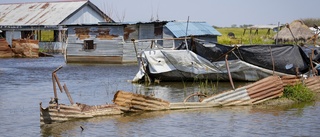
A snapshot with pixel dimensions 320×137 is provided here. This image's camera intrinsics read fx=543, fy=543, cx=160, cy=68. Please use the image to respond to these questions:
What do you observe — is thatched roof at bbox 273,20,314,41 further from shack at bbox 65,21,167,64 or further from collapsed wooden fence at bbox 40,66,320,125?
collapsed wooden fence at bbox 40,66,320,125

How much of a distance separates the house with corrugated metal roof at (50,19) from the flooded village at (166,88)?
15.8 ft

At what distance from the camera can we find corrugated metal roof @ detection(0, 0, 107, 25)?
38.8 metres

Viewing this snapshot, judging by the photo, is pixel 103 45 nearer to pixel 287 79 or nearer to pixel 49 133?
pixel 287 79

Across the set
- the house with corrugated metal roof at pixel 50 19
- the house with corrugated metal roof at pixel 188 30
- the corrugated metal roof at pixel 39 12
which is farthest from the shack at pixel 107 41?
the corrugated metal roof at pixel 39 12

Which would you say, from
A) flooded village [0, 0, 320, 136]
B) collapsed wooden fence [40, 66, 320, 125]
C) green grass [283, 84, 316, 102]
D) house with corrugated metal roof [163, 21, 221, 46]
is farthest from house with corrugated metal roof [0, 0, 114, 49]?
collapsed wooden fence [40, 66, 320, 125]

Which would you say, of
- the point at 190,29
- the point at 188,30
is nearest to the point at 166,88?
the point at 188,30

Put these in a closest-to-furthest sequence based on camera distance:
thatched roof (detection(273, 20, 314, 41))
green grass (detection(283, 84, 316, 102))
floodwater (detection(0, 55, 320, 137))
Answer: floodwater (detection(0, 55, 320, 137)) < green grass (detection(283, 84, 316, 102)) < thatched roof (detection(273, 20, 314, 41))

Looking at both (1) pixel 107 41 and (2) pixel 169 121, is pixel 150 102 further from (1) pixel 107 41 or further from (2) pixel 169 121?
(1) pixel 107 41

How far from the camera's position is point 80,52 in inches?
1164

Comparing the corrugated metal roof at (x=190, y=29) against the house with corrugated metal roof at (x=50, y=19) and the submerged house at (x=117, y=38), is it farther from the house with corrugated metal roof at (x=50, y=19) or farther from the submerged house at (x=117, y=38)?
the house with corrugated metal roof at (x=50, y=19)

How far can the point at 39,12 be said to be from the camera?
4125 cm

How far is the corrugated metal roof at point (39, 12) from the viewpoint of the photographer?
3878 cm

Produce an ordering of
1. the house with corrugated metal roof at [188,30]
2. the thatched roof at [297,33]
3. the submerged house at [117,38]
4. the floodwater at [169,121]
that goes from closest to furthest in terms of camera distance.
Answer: the floodwater at [169,121], the submerged house at [117,38], the house with corrugated metal roof at [188,30], the thatched roof at [297,33]

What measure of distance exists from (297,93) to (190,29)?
16210 millimetres
